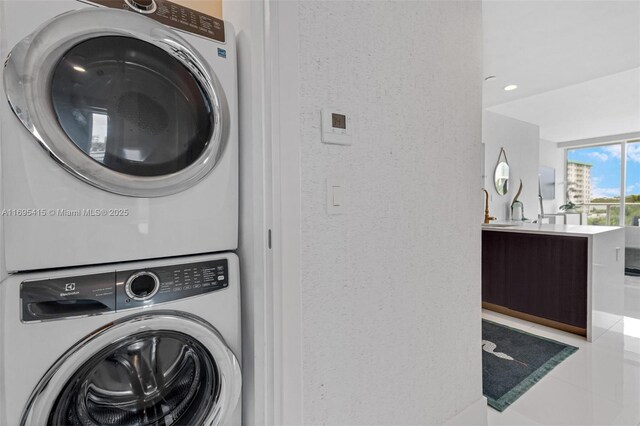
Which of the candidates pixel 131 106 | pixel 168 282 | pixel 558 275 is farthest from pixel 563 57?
pixel 168 282

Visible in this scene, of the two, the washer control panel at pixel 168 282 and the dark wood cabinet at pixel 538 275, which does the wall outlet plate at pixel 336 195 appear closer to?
the washer control panel at pixel 168 282

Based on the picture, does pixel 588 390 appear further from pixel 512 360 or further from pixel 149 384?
pixel 149 384

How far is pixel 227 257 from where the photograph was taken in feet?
3.64

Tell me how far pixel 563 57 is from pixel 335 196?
10.7ft

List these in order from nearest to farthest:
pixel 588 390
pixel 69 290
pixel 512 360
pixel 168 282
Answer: pixel 69 290, pixel 168 282, pixel 588 390, pixel 512 360

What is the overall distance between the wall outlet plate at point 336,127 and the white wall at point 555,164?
743cm

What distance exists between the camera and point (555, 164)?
7.36m

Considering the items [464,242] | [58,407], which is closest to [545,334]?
[464,242]

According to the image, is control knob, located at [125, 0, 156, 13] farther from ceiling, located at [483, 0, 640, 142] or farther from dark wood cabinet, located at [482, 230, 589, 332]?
dark wood cabinet, located at [482, 230, 589, 332]

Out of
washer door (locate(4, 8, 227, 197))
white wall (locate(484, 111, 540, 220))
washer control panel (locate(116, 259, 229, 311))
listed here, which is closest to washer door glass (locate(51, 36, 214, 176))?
washer door (locate(4, 8, 227, 197))

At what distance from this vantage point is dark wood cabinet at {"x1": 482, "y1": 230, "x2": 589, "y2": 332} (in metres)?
2.58

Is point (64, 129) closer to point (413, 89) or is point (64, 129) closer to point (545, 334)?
point (413, 89)

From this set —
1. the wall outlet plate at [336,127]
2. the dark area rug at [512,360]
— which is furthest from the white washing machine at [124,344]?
the dark area rug at [512,360]

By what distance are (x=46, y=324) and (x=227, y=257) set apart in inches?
19.2
